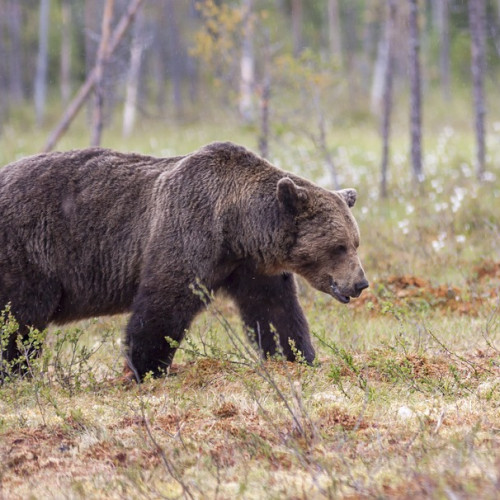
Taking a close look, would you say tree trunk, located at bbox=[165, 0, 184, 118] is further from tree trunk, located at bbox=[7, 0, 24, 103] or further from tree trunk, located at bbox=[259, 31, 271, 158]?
tree trunk, located at bbox=[259, 31, 271, 158]

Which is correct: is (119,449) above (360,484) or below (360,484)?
below

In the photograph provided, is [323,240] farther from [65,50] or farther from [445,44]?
[445,44]

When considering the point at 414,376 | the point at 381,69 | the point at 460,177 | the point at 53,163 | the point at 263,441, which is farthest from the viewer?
the point at 381,69

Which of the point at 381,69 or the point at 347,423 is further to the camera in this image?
the point at 381,69

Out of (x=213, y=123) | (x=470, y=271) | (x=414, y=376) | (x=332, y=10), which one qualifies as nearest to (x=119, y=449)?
(x=414, y=376)

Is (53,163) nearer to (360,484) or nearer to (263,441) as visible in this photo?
(263,441)

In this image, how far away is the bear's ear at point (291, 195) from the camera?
6.18m

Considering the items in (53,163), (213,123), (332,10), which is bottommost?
(213,123)

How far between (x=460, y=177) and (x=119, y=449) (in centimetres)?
1215

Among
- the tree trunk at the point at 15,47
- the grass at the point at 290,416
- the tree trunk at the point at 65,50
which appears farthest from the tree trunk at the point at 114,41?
the tree trunk at the point at 15,47

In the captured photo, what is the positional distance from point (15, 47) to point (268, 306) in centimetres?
4004

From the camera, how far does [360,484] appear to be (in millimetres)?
3660

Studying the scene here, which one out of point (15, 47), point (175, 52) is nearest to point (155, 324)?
point (175, 52)

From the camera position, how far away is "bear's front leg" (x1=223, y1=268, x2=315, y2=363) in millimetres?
6711
